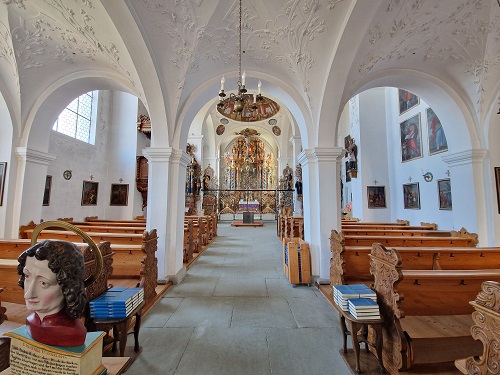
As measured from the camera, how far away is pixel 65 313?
3.79 feet

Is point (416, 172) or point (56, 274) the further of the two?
point (416, 172)

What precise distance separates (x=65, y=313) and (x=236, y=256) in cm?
616

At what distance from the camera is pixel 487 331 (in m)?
1.40

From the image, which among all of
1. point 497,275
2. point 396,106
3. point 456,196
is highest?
point 396,106

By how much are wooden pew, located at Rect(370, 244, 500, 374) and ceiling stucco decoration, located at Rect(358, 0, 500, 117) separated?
14.3 ft

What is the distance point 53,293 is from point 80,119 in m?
11.0

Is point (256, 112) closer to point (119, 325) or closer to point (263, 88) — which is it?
point (263, 88)

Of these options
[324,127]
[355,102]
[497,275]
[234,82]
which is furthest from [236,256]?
[355,102]

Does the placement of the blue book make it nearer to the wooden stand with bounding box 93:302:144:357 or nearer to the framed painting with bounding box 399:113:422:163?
the wooden stand with bounding box 93:302:144:357

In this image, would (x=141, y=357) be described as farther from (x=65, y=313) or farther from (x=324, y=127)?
(x=324, y=127)

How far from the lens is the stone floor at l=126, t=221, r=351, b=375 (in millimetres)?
2426

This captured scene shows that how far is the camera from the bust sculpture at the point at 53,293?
43.6 inches

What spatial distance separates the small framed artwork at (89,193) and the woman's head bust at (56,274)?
10214 mm

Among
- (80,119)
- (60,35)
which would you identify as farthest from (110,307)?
(80,119)
